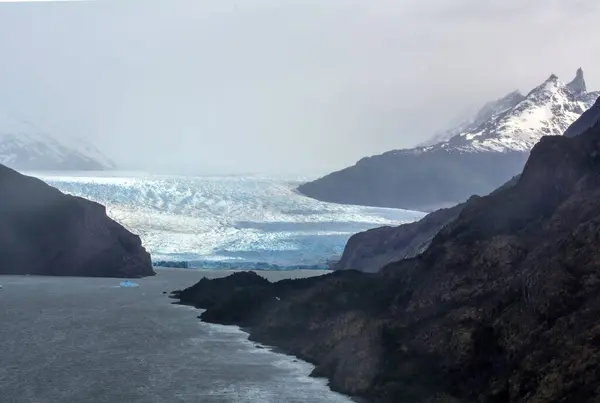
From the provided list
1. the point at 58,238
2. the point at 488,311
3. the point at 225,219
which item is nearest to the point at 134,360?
the point at 488,311

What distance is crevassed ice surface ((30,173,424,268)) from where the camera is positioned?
11450cm

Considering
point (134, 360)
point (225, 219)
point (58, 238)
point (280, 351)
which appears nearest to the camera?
point (134, 360)

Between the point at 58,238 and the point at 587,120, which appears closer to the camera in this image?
the point at 587,120

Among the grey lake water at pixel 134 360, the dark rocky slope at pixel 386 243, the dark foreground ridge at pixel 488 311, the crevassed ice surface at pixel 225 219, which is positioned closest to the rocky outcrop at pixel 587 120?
the dark rocky slope at pixel 386 243

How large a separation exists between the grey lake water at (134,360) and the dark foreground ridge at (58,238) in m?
36.0

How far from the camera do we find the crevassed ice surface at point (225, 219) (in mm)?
114500

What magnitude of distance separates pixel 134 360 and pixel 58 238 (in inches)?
2495

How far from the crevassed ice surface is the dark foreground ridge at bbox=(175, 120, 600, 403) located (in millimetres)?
68347

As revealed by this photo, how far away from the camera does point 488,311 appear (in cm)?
2717

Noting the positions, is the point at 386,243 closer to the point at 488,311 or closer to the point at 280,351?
the point at 280,351

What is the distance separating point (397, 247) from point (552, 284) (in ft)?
226

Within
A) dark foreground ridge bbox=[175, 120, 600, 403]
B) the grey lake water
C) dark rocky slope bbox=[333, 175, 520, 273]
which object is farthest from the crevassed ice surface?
dark foreground ridge bbox=[175, 120, 600, 403]

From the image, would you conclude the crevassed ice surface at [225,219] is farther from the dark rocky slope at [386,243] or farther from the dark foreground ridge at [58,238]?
the dark foreground ridge at [58,238]

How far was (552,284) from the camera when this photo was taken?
79.8ft
